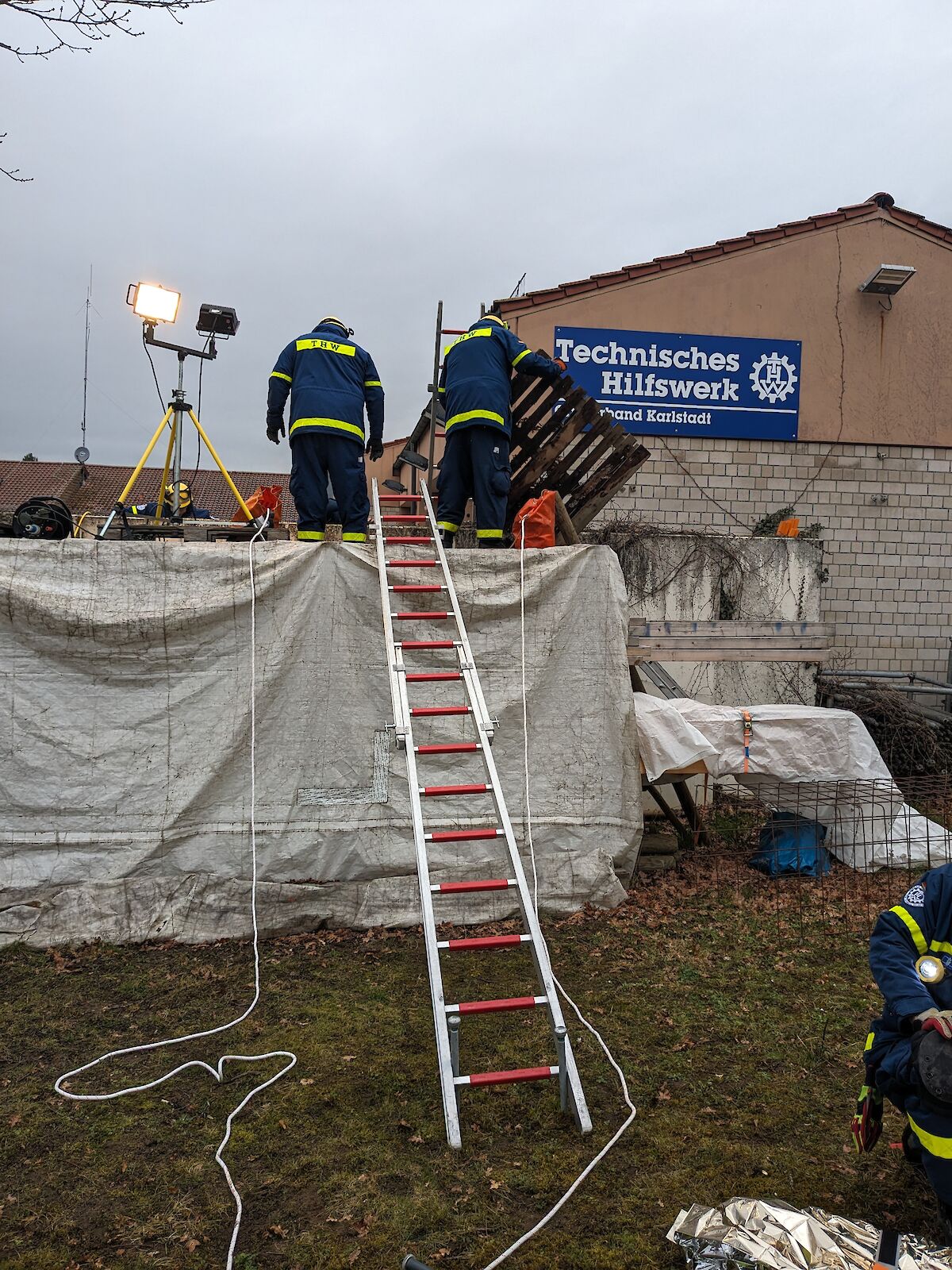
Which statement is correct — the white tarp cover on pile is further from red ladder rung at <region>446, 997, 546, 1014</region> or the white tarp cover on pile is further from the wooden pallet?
red ladder rung at <region>446, 997, 546, 1014</region>

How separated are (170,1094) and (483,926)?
2416 millimetres

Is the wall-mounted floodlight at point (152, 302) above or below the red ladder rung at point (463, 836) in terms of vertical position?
above

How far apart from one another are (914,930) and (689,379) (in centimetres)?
939

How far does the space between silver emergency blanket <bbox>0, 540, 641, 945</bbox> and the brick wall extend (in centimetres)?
565

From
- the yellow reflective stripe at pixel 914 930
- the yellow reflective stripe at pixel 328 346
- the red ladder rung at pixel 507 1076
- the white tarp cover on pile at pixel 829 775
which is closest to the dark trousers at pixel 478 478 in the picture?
the yellow reflective stripe at pixel 328 346

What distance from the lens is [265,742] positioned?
5828 mm

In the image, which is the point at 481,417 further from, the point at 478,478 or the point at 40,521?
the point at 40,521

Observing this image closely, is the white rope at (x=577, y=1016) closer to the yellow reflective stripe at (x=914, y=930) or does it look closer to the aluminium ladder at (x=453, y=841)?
the aluminium ladder at (x=453, y=841)

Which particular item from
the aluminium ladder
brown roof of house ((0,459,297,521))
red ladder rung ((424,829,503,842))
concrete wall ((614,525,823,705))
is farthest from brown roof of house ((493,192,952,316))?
brown roof of house ((0,459,297,521))

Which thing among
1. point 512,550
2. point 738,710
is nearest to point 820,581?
point 738,710

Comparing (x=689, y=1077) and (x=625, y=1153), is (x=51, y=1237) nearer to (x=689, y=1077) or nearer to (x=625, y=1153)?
(x=625, y=1153)

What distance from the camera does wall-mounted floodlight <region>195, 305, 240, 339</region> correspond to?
671 centimetres

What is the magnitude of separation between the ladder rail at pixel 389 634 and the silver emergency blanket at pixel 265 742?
0.34m

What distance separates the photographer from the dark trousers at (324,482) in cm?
623
